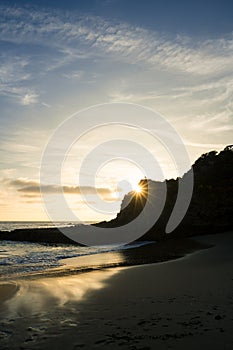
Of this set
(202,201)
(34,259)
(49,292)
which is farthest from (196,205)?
(49,292)

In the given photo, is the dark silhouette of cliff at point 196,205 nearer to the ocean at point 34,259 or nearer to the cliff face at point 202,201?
the cliff face at point 202,201

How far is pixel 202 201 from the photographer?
48.3 metres

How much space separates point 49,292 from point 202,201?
39.7m

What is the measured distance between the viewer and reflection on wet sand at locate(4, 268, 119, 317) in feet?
31.3

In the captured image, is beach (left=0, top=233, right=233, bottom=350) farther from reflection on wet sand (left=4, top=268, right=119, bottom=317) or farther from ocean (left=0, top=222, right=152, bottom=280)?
ocean (left=0, top=222, right=152, bottom=280)

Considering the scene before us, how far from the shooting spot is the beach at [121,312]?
641 centimetres

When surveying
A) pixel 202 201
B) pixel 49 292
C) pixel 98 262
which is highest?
pixel 202 201

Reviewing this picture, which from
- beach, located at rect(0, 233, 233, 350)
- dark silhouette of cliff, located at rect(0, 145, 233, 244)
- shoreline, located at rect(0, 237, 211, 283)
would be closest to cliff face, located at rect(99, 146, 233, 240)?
dark silhouette of cliff, located at rect(0, 145, 233, 244)

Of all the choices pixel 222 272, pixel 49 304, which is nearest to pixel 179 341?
pixel 49 304

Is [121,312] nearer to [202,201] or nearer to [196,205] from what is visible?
[196,205]

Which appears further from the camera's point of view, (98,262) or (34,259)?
(34,259)

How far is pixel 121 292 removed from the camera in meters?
11.3

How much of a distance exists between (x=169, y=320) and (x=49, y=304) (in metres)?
4.11

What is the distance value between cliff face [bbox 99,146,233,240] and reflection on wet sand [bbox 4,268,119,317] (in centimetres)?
3210
